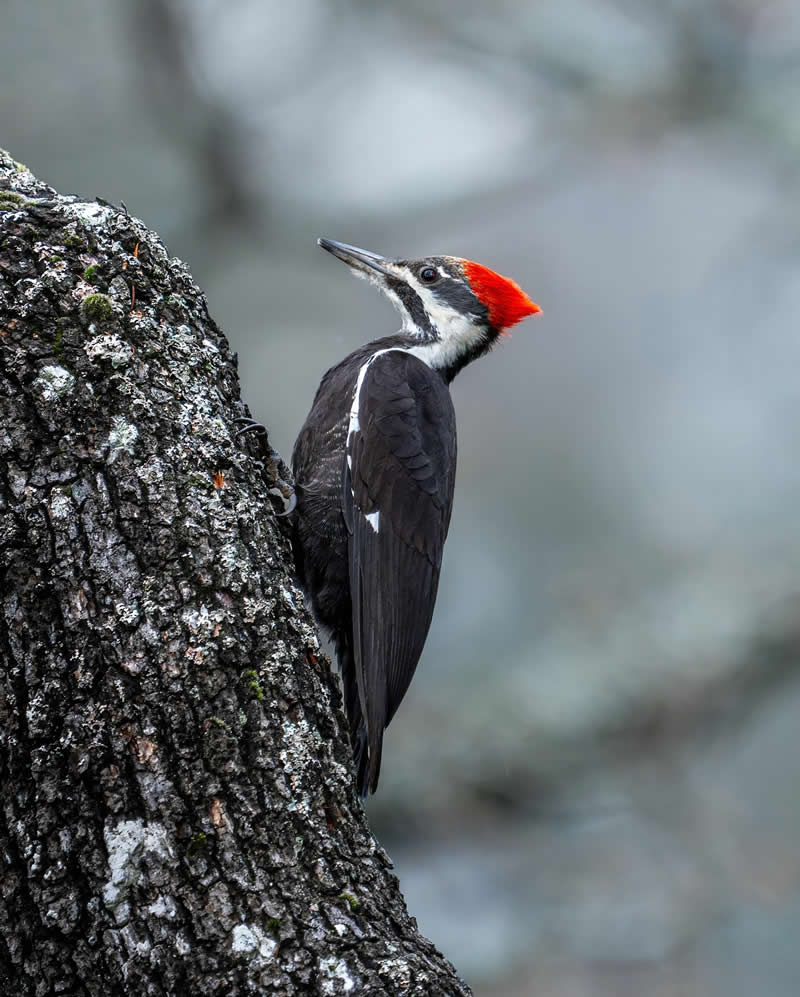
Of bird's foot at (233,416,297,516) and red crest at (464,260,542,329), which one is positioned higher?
red crest at (464,260,542,329)

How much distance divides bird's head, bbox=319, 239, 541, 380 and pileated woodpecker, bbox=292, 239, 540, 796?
0.48 meters

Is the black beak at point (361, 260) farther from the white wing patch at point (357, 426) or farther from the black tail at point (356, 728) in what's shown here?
the black tail at point (356, 728)

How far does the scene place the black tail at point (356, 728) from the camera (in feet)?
8.30

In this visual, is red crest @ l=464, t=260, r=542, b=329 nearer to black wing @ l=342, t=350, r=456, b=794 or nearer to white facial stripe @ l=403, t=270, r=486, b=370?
white facial stripe @ l=403, t=270, r=486, b=370

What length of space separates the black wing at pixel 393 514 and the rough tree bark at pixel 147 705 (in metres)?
0.87

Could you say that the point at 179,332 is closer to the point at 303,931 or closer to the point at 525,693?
the point at 303,931

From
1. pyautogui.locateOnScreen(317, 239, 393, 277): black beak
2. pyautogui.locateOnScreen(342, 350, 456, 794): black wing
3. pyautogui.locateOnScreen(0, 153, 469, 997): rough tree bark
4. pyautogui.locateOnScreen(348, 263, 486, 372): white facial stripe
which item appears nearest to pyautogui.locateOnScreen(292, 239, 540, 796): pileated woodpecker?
pyautogui.locateOnScreen(342, 350, 456, 794): black wing

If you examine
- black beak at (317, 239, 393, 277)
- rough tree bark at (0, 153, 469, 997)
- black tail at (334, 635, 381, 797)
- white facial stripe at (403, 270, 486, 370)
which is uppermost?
black beak at (317, 239, 393, 277)

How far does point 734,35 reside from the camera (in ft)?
19.7

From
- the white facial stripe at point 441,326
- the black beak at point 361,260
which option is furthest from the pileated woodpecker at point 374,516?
the black beak at point 361,260

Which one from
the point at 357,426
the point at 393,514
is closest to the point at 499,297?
the point at 357,426

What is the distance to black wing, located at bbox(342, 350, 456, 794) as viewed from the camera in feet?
9.11

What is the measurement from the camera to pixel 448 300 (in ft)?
12.5

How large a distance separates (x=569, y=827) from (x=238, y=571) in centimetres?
409
